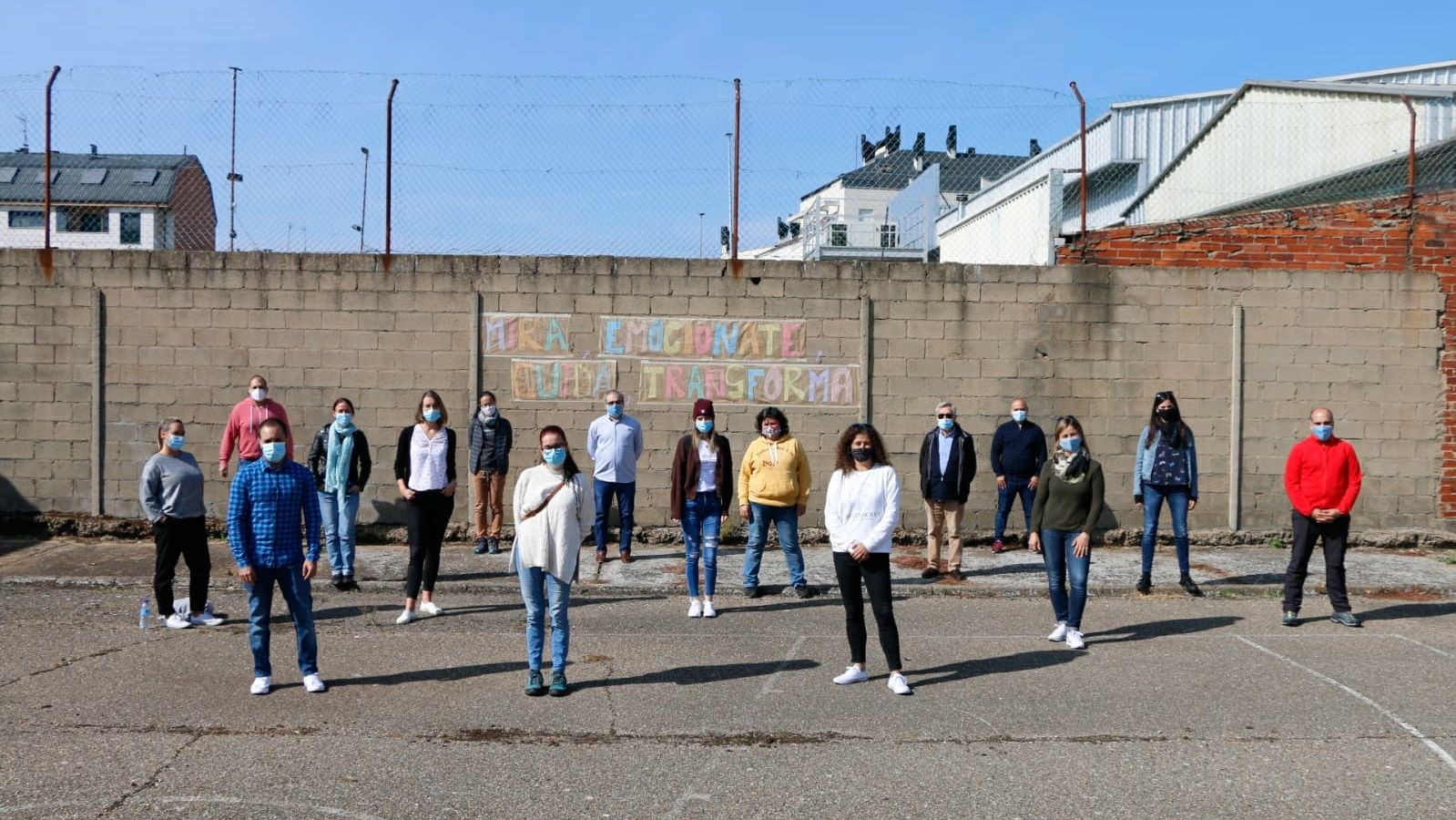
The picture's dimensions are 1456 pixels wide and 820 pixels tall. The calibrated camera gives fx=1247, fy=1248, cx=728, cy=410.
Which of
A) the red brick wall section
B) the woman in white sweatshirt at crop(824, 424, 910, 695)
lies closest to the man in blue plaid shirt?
the woman in white sweatshirt at crop(824, 424, 910, 695)

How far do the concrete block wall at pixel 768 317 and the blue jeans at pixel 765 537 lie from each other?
285 cm

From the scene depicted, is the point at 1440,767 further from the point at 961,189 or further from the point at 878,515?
the point at 961,189

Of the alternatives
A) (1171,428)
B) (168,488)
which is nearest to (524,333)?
(168,488)

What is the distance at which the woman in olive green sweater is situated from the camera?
28.3 ft

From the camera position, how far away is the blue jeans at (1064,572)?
865cm

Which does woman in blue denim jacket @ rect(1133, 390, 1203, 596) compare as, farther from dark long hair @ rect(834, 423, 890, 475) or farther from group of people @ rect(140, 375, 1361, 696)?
dark long hair @ rect(834, 423, 890, 475)

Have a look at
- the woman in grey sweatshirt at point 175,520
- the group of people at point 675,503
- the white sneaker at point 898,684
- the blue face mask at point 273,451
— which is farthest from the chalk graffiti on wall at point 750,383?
the white sneaker at point 898,684

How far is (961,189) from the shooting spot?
2766cm

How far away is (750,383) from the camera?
43.3 ft

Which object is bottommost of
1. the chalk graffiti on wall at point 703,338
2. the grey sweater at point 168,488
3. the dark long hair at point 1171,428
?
the grey sweater at point 168,488

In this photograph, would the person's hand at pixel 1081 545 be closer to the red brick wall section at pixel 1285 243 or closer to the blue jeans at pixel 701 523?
the blue jeans at pixel 701 523

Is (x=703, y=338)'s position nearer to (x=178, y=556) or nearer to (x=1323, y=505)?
(x=178, y=556)

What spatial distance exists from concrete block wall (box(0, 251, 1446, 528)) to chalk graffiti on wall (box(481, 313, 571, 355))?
11cm

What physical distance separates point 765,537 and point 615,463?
2252mm
